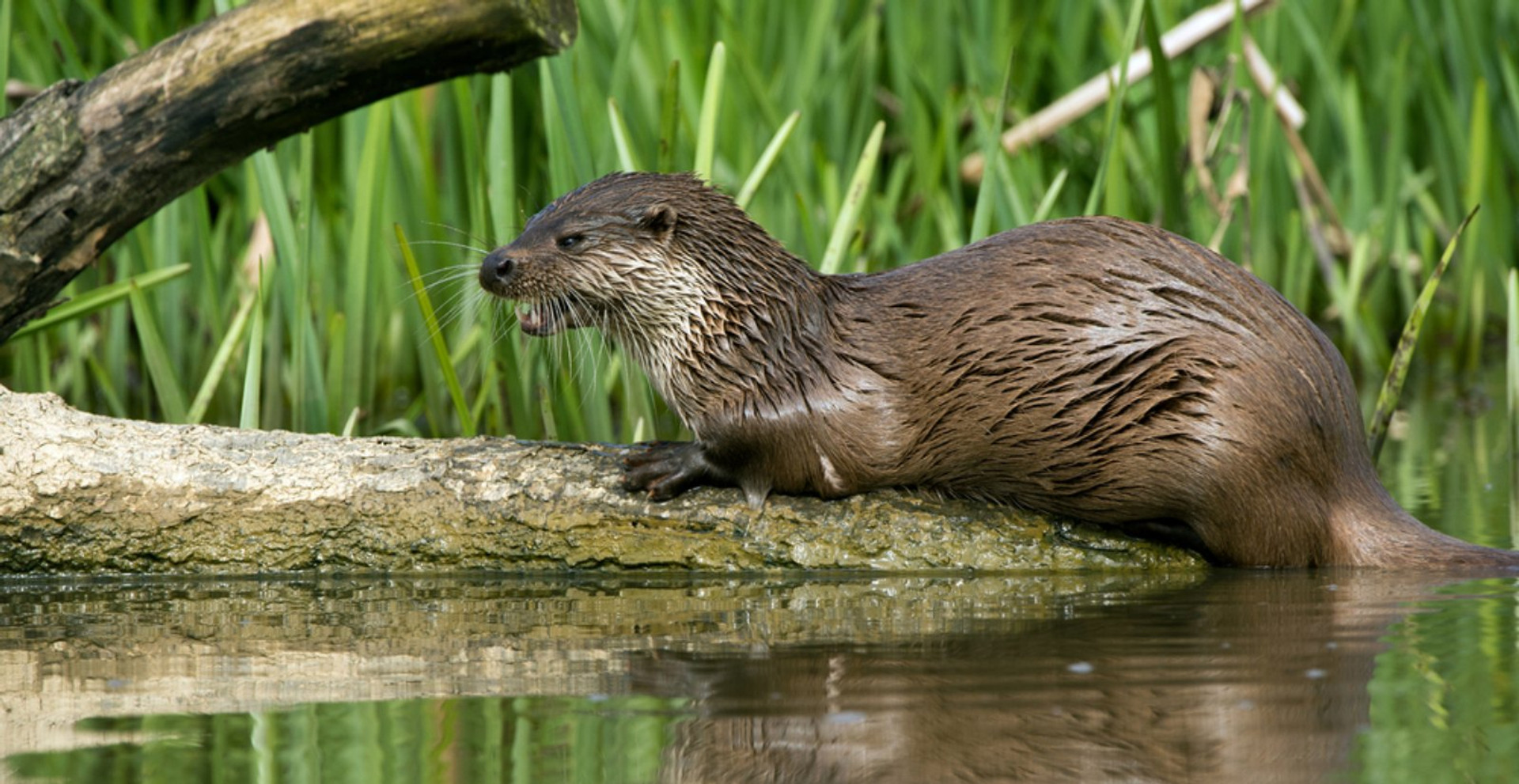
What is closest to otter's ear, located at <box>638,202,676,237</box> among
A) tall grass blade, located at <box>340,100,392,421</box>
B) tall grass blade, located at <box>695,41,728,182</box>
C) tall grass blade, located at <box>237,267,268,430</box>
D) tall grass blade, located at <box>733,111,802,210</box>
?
tall grass blade, located at <box>733,111,802,210</box>

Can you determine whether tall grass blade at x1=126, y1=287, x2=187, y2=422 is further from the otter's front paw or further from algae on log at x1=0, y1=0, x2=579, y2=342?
the otter's front paw

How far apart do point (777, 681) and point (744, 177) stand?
3.56 metres

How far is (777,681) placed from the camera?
2.60m

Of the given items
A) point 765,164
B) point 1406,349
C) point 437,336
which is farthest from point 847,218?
point 1406,349

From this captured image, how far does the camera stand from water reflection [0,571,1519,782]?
7.11 feet

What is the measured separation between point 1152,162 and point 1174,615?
3.80 m

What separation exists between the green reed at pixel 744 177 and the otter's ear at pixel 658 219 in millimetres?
474

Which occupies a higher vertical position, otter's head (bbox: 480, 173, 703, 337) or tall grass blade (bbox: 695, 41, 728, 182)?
tall grass blade (bbox: 695, 41, 728, 182)

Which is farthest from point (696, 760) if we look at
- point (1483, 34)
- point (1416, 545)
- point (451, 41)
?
point (1483, 34)

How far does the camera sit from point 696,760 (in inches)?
86.0

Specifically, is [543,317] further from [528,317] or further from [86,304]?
[86,304]

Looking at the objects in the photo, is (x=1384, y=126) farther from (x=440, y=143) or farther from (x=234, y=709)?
(x=234, y=709)

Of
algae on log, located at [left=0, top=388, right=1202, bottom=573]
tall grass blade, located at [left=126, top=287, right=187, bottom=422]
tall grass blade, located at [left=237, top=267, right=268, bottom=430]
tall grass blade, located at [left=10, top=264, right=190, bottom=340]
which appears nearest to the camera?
algae on log, located at [left=0, top=388, right=1202, bottom=573]

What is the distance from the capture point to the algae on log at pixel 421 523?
3779mm
